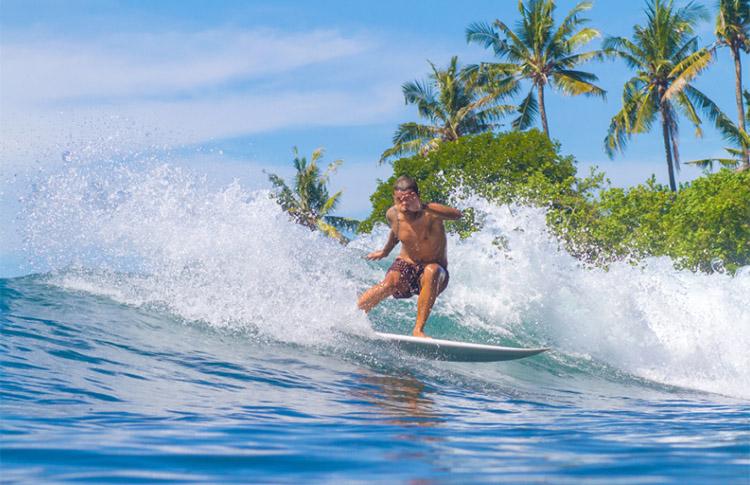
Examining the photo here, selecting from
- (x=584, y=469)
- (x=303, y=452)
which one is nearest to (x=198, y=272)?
(x=303, y=452)

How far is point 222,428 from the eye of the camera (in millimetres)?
4113

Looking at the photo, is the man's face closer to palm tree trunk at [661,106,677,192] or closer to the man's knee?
the man's knee

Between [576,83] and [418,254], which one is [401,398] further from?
[576,83]

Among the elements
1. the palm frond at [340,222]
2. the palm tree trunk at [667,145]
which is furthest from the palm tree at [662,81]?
the palm frond at [340,222]

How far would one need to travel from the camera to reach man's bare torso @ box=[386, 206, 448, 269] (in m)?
7.76

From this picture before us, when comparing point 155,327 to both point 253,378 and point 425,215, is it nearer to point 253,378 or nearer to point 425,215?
point 253,378

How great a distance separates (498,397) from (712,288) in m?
6.66

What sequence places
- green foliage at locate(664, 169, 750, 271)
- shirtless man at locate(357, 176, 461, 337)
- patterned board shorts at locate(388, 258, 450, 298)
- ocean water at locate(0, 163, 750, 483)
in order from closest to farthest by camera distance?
ocean water at locate(0, 163, 750, 483), shirtless man at locate(357, 176, 461, 337), patterned board shorts at locate(388, 258, 450, 298), green foliage at locate(664, 169, 750, 271)

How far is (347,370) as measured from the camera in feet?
23.2

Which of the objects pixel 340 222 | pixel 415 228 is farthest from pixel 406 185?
pixel 340 222

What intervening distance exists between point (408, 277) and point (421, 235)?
1.49ft

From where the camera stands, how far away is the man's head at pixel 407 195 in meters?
7.43

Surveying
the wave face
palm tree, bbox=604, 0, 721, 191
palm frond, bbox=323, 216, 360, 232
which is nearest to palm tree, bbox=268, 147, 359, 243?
palm frond, bbox=323, 216, 360, 232

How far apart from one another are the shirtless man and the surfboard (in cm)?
12
